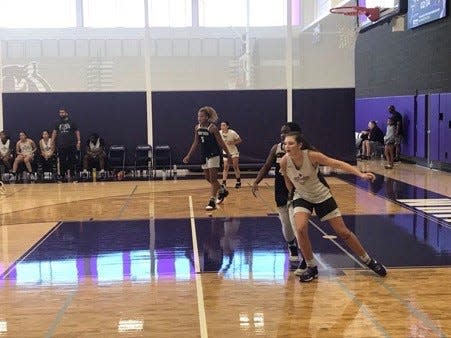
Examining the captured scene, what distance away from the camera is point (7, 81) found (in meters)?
19.2

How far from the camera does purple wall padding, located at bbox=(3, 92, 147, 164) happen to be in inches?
754

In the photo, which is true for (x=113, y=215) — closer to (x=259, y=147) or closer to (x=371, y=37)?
(x=259, y=147)

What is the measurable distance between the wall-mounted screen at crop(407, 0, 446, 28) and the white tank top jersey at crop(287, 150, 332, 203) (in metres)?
12.9

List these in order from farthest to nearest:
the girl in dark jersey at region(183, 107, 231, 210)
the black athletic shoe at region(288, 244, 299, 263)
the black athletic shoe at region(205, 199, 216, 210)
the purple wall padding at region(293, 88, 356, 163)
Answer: the purple wall padding at region(293, 88, 356, 163) < the black athletic shoe at region(205, 199, 216, 210) < the girl in dark jersey at region(183, 107, 231, 210) < the black athletic shoe at region(288, 244, 299, 263)

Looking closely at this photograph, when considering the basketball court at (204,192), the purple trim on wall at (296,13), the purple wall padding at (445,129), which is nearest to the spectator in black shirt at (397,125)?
the basketball court at (204,192)

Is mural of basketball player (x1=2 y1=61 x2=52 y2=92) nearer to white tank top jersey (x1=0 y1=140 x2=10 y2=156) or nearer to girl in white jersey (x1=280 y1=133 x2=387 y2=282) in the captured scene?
white tank top jersey (x1=0 y1=140 x2=10 y2=156)

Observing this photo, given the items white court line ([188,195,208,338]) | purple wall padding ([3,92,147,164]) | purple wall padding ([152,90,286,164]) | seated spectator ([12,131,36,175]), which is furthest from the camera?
purple wall padding ([152,90,286,164])

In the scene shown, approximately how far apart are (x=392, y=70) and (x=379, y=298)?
18234 mm

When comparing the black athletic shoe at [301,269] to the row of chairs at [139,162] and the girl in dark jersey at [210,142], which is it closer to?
the girl in dark jersey at [210,142]

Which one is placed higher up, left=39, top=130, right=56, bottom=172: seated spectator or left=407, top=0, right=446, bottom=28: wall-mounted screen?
left=407, top=0, right=446, bottom=28: wall-mounted screen

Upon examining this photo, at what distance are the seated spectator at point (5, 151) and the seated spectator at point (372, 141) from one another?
1193 cm

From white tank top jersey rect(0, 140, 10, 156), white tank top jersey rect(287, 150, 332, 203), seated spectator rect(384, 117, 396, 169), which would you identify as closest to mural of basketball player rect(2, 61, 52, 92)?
white tank top jersey rect(0, 140, 10, 156)

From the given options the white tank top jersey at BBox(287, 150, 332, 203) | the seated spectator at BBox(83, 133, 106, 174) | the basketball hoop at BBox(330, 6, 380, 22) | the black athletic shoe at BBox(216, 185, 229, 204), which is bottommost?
the black athletic shoe at BBox(216, 185, 229, 204)

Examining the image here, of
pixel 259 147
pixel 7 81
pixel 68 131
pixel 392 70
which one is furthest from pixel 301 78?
pixel 7 81
